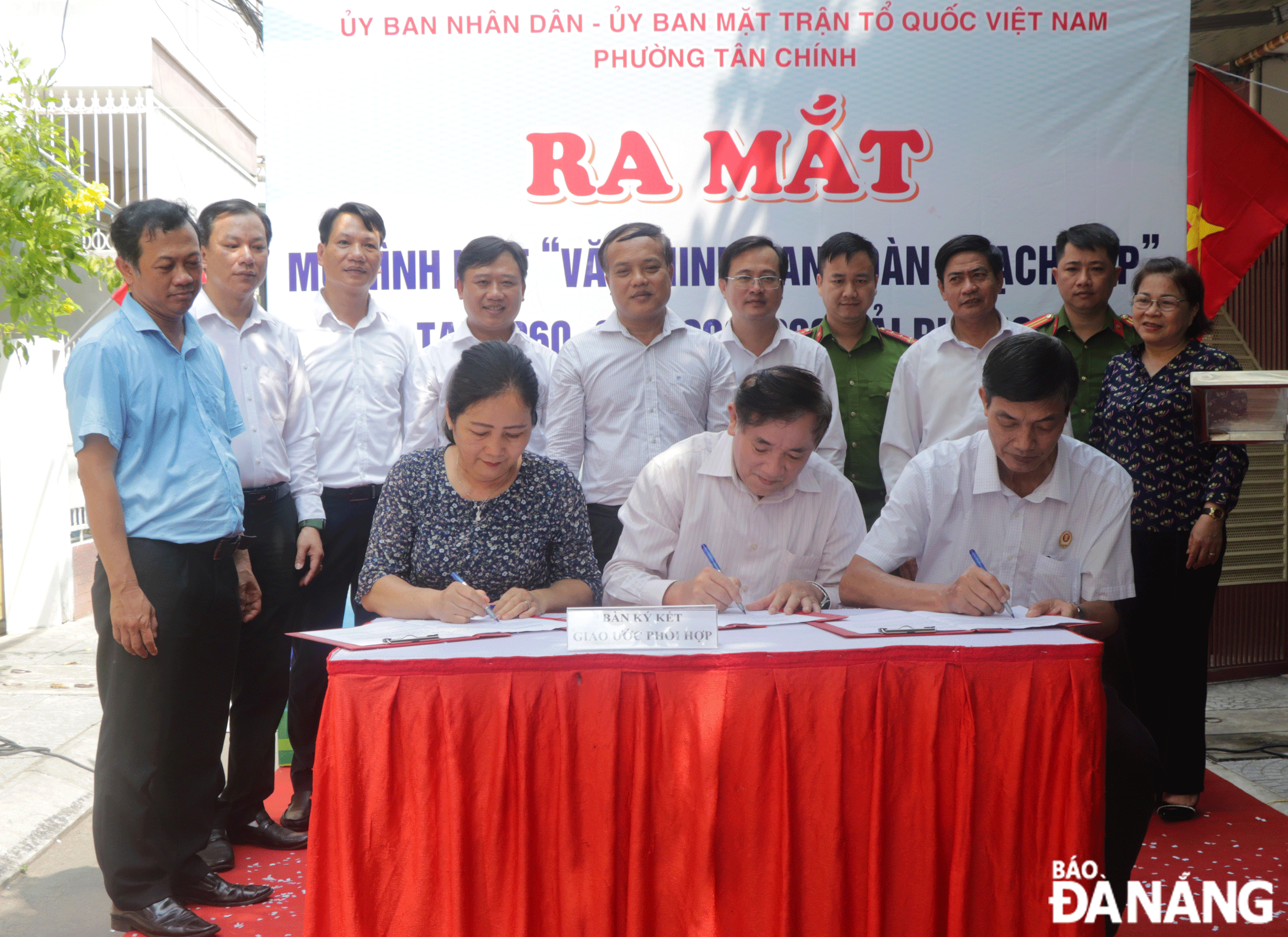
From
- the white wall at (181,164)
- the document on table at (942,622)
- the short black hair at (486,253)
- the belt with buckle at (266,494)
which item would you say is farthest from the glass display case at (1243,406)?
the white wall at (181,164)

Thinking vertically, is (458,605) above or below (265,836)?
above

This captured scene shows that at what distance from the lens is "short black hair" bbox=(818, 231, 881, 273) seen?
3604mm

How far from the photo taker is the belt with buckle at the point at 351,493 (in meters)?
3.41

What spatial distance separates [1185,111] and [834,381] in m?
1.78

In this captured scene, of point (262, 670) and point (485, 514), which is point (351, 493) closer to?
point (262, 670)

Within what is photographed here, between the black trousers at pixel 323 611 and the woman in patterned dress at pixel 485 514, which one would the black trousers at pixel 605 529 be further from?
the woman in patterned dress at pixel 485 514

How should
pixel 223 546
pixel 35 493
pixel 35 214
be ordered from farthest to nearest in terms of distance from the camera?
1. pixel 35 493
2. pixel 35 214
3. pixel 223 546

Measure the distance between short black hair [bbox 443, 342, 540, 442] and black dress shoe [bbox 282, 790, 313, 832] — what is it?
5.01 feet

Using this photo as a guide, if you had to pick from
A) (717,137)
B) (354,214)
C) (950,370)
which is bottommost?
(950,370)

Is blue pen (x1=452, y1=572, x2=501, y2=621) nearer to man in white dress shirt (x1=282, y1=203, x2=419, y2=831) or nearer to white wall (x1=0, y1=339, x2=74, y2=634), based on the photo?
man in white dress shirt (x1=282, y1=203, x2=419, y2=831)

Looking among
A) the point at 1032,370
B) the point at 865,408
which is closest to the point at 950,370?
the point at 865,408

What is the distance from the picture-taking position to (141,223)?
2.46 meters

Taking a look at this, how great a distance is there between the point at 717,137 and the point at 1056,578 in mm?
2159

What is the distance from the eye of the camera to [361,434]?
344 cm
